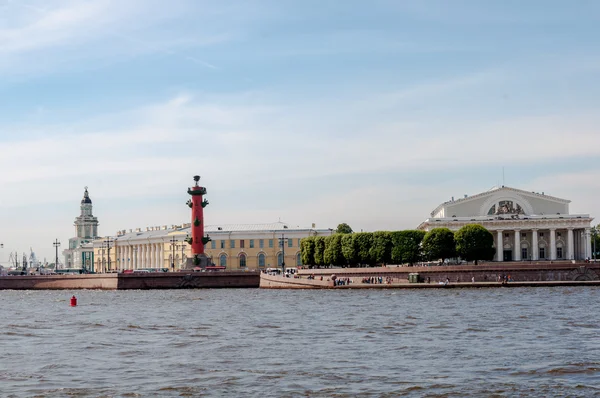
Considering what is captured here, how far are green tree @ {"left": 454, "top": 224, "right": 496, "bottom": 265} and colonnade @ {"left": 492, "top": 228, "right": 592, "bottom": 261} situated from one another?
1384cm

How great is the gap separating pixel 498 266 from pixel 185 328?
37.0 meters

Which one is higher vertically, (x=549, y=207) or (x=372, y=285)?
(x=549, y=207)

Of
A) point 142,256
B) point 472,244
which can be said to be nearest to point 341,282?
point 472,244

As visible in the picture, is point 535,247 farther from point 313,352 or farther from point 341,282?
point 313,352

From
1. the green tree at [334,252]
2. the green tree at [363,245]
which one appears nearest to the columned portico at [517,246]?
the green tree at [334,252]

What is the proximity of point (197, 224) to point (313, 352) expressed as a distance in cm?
5598

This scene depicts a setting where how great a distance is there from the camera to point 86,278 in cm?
7931

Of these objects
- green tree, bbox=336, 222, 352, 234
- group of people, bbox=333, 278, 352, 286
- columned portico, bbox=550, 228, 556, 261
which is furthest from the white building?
group of people, bbox=333, 278, 352, 286

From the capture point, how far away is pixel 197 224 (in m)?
79.7

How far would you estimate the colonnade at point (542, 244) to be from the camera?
87.9m

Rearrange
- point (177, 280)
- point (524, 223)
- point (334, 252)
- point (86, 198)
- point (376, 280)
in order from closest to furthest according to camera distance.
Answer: point (376, 280) < point (177, 280) < point (334, 252) < point (524, 223) < point (86, 198)

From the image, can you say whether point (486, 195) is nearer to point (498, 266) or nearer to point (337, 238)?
point (337, 238)

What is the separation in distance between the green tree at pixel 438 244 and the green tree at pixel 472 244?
→ 2.07ft

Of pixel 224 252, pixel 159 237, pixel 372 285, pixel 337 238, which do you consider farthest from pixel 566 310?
pixel 159 237
